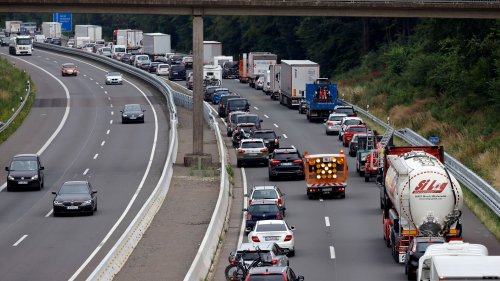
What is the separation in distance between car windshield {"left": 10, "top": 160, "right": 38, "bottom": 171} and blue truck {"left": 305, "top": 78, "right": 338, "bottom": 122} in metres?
31.2

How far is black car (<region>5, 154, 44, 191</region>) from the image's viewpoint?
5931 cm

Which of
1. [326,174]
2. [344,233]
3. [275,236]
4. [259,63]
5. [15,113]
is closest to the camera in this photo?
[275,236]

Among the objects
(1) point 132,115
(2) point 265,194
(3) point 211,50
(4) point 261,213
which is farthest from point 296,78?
(3) point 211,50

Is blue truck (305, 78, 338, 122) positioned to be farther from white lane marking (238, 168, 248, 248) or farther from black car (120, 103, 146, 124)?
white lane marking (238, 168, 248, 248)

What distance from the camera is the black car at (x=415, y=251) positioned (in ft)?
120

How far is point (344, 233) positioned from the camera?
46906 mm

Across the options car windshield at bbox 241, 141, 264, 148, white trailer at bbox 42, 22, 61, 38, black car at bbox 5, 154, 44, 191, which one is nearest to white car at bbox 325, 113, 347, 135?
car windshield at bbox 241, 141, 264, 148

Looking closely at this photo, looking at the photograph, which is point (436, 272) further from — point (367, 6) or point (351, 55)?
point (351, 55)

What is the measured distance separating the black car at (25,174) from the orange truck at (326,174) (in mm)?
13200

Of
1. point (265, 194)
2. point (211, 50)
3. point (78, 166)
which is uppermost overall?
point (211, 50)

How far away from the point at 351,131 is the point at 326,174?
62.2ft

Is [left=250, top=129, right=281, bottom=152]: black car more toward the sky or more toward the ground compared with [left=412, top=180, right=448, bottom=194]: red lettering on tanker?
more toward the ground

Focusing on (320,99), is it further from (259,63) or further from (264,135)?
(259,63)

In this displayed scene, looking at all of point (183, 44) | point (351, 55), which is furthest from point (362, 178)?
point (183, 44)
